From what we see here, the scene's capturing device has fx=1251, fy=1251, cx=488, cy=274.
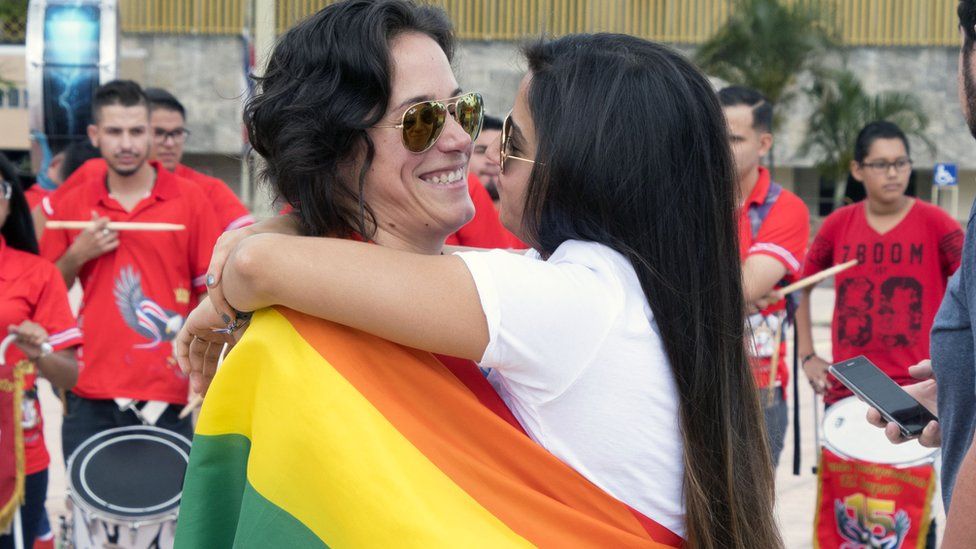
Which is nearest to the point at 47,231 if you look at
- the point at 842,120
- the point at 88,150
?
the point at 88,150

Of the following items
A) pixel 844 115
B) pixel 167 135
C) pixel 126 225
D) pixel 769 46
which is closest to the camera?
pixel 126 225

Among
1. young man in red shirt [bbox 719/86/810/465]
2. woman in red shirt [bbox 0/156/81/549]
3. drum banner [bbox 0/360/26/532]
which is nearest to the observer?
drum banner [bbox 0/360/26/532]

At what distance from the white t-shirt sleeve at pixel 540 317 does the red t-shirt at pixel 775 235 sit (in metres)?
3.42

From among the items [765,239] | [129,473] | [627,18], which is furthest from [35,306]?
[627,18]

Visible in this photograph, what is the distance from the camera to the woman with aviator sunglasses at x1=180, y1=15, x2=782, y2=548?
1.80 meters

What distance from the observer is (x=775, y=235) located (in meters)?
5.30

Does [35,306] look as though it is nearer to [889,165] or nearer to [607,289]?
[607,289]

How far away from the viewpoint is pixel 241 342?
1.96 m

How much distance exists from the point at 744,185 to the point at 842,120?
27.1 m

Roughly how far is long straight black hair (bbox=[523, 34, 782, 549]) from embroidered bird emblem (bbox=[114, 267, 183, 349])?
3583 mm

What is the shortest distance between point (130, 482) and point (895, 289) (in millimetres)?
3447

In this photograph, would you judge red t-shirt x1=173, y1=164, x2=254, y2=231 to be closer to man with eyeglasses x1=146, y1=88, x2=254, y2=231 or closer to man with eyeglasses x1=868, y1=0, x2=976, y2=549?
man with eyeglasses x1=146, y1=88, x2=254, y2=231

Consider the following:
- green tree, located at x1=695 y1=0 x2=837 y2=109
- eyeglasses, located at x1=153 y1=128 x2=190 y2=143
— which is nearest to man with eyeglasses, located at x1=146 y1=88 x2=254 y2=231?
eyeglasses, located at x1=153 y1=128 x2=190 y2=143

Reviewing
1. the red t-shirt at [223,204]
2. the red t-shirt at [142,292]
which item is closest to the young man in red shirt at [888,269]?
the red t-shirt at [223,204]
